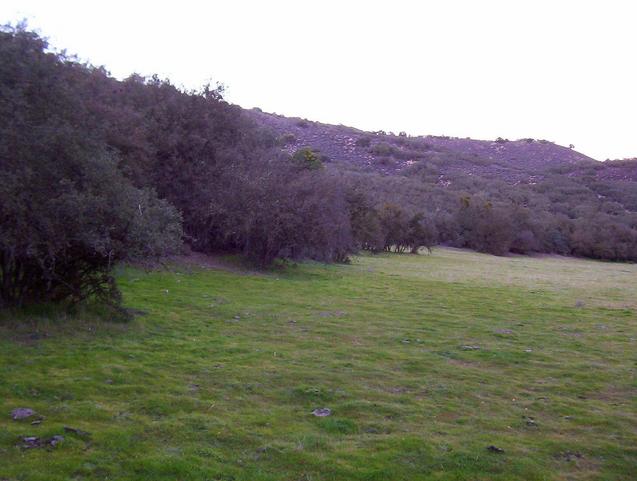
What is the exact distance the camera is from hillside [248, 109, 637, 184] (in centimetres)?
11606

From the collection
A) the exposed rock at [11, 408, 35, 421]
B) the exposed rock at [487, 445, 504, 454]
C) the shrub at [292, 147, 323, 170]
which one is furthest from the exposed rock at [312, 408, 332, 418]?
the shrub at [292, 147, 323, 170]

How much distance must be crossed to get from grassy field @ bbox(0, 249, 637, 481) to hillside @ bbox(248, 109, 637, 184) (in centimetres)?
8851

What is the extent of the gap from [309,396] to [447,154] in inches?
5042

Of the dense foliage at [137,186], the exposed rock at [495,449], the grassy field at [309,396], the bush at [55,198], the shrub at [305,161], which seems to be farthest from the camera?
the shrub at [305,161]

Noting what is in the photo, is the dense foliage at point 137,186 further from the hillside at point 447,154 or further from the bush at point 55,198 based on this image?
the hillside at point 447,154

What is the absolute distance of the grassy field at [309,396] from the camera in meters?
6.84

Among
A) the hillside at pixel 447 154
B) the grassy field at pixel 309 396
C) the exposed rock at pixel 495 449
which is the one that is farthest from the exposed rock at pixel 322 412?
the hillside at pixel 447 154

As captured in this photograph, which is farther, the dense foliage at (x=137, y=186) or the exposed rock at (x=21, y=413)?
the dense foliage at (x=137, y=186)

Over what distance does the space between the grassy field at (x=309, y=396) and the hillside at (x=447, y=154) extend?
290 feet

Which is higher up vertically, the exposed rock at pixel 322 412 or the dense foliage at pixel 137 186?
the dense foliage at pixel 137 186

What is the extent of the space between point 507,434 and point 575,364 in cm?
548

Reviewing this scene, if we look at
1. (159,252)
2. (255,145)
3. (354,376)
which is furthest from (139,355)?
(255,145)

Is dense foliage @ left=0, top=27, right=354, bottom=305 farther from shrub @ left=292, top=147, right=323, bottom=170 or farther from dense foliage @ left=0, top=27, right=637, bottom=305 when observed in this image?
shrub @ left=292, top=147, right=323, bottom=170

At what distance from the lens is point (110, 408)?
26.6ft
